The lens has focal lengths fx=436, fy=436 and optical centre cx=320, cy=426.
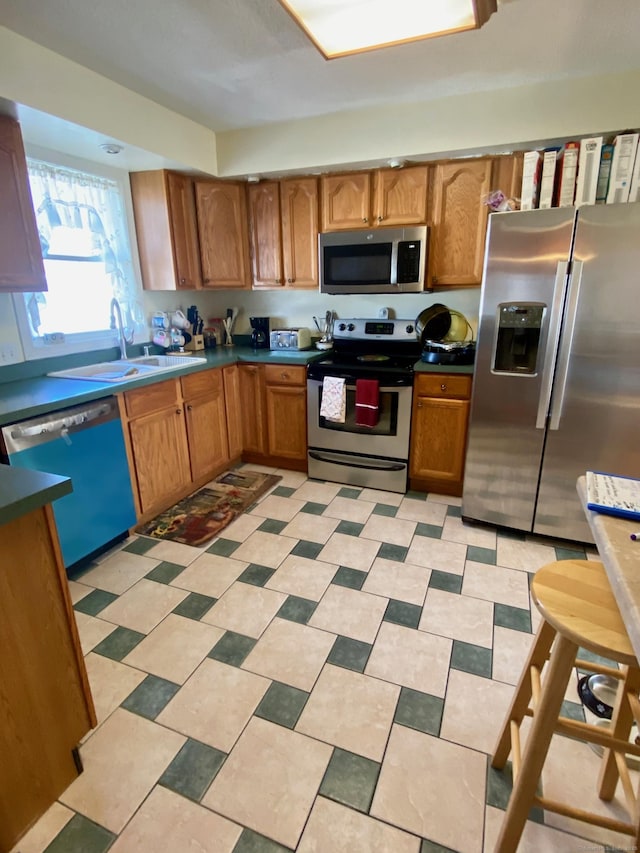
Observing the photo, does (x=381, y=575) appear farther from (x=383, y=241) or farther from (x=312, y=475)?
(x=383, y=241)

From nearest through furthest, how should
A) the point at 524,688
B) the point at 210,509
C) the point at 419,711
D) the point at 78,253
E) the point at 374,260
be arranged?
the point at 524,688 → the point at 419,711 → the point at 78,253 → the point at 210,509 → the point at 374,260

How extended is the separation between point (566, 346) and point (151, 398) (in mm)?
2274

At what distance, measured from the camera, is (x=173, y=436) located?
2.81 metres

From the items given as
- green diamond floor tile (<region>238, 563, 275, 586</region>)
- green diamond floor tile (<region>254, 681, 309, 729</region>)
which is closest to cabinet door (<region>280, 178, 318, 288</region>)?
green diamond floor tile (<region>238, 563, 275, 586</region>)

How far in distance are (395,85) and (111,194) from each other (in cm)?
192

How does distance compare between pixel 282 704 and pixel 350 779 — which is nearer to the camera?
pixel 350 779

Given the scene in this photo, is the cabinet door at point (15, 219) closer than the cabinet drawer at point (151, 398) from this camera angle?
Yes

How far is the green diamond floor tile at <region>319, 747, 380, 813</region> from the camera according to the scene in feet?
4.08

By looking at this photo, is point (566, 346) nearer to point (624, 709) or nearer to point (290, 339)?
point (624, 709)

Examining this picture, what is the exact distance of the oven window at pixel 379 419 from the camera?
2.94m

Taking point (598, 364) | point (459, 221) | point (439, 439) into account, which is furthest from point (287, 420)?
point (598, 364)

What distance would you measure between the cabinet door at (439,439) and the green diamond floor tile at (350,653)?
57.4 inches

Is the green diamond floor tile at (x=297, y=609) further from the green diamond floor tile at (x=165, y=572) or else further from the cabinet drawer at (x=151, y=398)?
the cabinet drawer at (x=151, y=398)

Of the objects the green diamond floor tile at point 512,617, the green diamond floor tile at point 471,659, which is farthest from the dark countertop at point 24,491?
the green diamond floor tile at point 512,617
